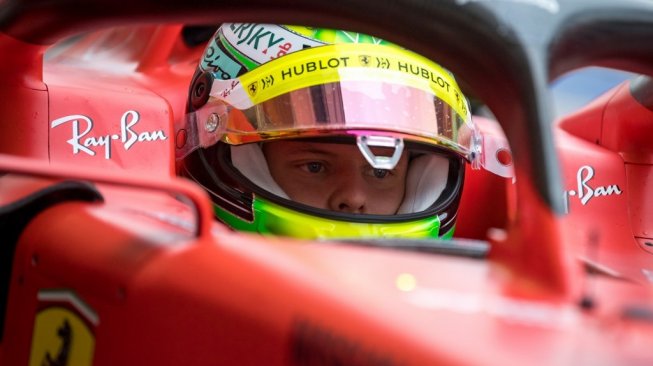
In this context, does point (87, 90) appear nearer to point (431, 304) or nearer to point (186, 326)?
point (186, 326)

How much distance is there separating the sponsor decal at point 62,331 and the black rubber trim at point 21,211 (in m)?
0.07

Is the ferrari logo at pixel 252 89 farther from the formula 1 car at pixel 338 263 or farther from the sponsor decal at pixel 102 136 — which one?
the formula 1 car at pixel 338 263

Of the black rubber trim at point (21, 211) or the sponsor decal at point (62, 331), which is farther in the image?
the black rubber trim at point (21, 211)

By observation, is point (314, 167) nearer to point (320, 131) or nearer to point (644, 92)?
point (320, 131)

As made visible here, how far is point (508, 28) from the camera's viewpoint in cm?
66

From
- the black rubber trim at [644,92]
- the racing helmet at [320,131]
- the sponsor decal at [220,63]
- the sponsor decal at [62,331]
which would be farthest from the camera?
the black rubber trim at [644,92]

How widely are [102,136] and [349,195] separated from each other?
1.14 feet

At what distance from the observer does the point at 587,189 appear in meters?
1.55

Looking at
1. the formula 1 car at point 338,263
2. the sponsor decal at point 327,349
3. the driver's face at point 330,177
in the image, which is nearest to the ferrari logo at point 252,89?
the driver's face at point 330,177

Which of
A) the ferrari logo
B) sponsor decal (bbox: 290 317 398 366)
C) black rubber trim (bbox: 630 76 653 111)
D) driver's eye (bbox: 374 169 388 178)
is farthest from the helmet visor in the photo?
sponsor decal (bbox: 290 317 398 366)

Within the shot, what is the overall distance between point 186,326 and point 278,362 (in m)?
0.09

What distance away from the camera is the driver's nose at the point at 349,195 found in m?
1.26

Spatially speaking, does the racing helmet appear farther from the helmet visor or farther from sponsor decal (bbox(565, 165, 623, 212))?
sponsor decal (bbox(565, 165, 623, 212))

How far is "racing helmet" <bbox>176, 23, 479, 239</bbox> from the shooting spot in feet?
3.92
